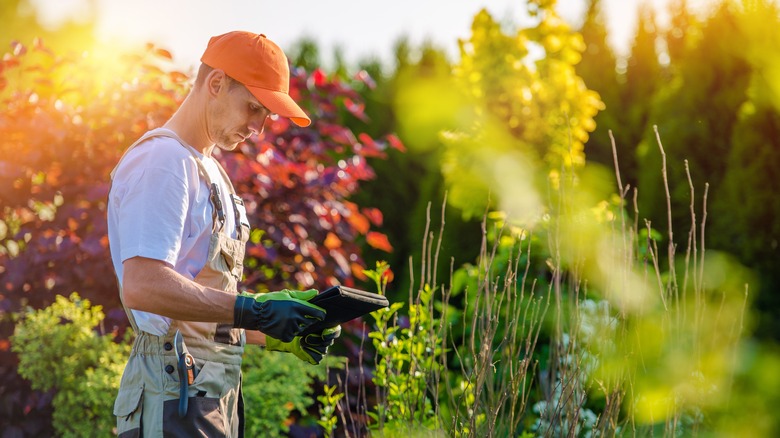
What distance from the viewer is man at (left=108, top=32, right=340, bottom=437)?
5.98 ft

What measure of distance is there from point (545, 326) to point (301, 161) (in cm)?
160

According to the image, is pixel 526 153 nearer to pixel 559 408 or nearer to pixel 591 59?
pixel 591 59

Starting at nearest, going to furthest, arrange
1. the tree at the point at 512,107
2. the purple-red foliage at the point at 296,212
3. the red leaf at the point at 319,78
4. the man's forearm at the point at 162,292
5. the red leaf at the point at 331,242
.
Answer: the man's forearm at the point at 162,292 < the purple-red foliage at the point at 296,212 < the red leaf at the point at 331,242 < the red leaf at the point at 319,78 < the tree at the point at 512,107

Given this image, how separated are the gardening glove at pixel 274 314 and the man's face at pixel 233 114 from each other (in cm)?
40

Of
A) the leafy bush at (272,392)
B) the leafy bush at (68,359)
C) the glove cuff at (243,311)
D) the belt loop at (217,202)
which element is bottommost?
the leafy bush at (68,359)

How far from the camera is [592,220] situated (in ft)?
13.7

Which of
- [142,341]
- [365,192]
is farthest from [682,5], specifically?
[142,341]

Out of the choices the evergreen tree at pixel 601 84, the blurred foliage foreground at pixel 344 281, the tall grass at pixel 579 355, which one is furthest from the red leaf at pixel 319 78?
the evergreen tree at pixel 601 84

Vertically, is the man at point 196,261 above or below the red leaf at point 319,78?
above

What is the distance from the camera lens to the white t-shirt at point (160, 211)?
1820 mm

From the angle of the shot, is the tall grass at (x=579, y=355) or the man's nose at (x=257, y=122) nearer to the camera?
the man's nose at (x=257, y=122)

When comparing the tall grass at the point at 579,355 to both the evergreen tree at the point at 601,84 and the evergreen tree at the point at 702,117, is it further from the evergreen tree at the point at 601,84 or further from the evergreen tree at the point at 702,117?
the evergreen tree at the point at 601,84

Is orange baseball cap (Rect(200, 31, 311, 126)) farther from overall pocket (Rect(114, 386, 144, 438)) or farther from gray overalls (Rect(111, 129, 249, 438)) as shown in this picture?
overall pocket (Rect(114, 386, 144, 438))

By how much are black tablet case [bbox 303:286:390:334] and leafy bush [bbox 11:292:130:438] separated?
6.31 feet
